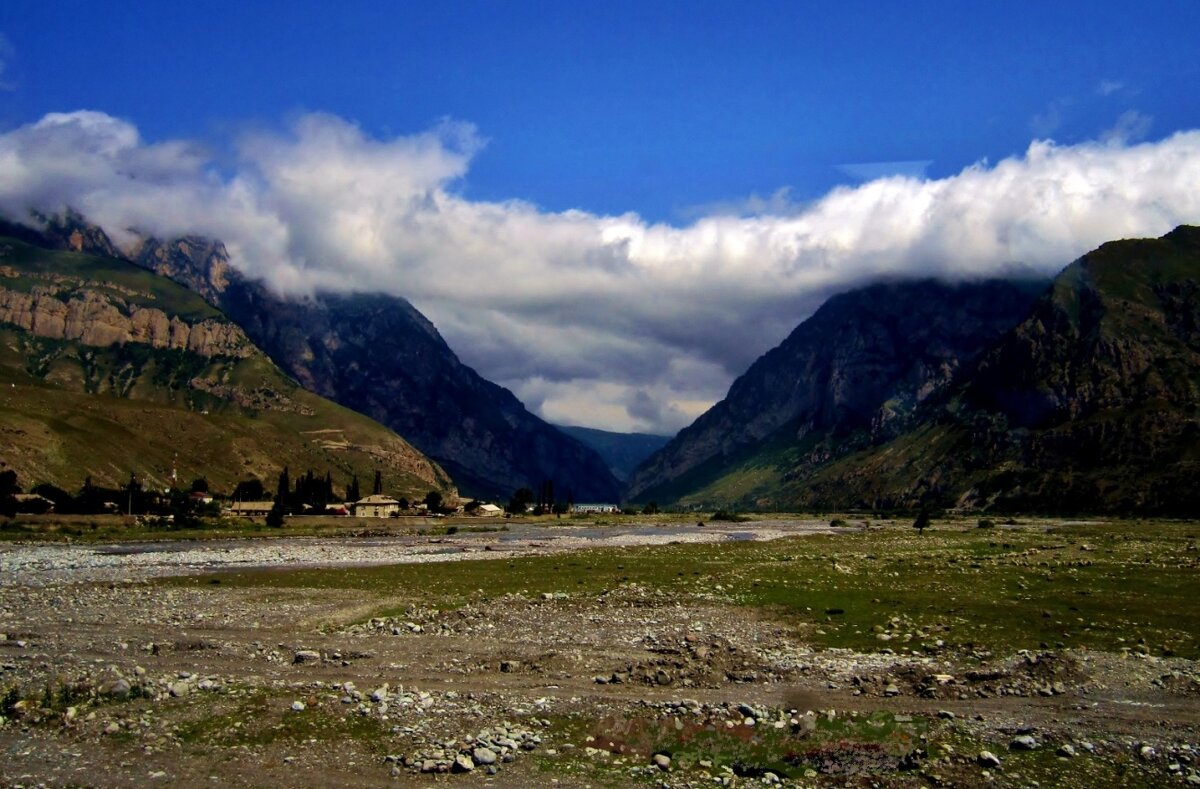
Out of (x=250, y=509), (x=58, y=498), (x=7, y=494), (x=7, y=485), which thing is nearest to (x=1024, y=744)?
(x=7, y=494)

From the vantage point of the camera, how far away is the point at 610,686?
77.7ft

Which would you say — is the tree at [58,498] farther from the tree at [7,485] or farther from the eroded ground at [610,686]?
the eroded ground at [610,686]

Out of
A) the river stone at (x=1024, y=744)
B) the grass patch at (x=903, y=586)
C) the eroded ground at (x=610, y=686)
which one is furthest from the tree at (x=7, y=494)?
the river stone at (x=1024, y=744)

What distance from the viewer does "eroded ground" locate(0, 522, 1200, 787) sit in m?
17.3

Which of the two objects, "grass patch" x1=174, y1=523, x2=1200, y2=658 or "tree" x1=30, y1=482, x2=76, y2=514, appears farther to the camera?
"tree" x1=30, y1=482, x2=76, y2=514

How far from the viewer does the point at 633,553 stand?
80.8 m

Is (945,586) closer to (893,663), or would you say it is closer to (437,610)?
(893,663)

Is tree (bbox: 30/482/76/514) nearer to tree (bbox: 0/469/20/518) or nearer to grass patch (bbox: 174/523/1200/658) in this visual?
tree (bbox: 0/469/20/518)

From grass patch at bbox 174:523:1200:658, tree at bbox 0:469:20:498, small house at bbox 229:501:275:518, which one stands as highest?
tree at bbox 0:469:20:498

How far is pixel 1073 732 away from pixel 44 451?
212 m

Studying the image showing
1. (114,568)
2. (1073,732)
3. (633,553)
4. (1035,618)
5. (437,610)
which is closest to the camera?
(1073,732)

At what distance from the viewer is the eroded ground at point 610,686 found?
17344mm

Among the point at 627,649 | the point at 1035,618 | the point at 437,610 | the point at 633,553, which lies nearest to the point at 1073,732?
the point at 627,649

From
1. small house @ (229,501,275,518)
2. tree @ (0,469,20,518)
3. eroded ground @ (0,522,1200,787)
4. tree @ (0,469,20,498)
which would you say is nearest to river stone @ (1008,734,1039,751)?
eroded ground @ (0,522,1200,787)
